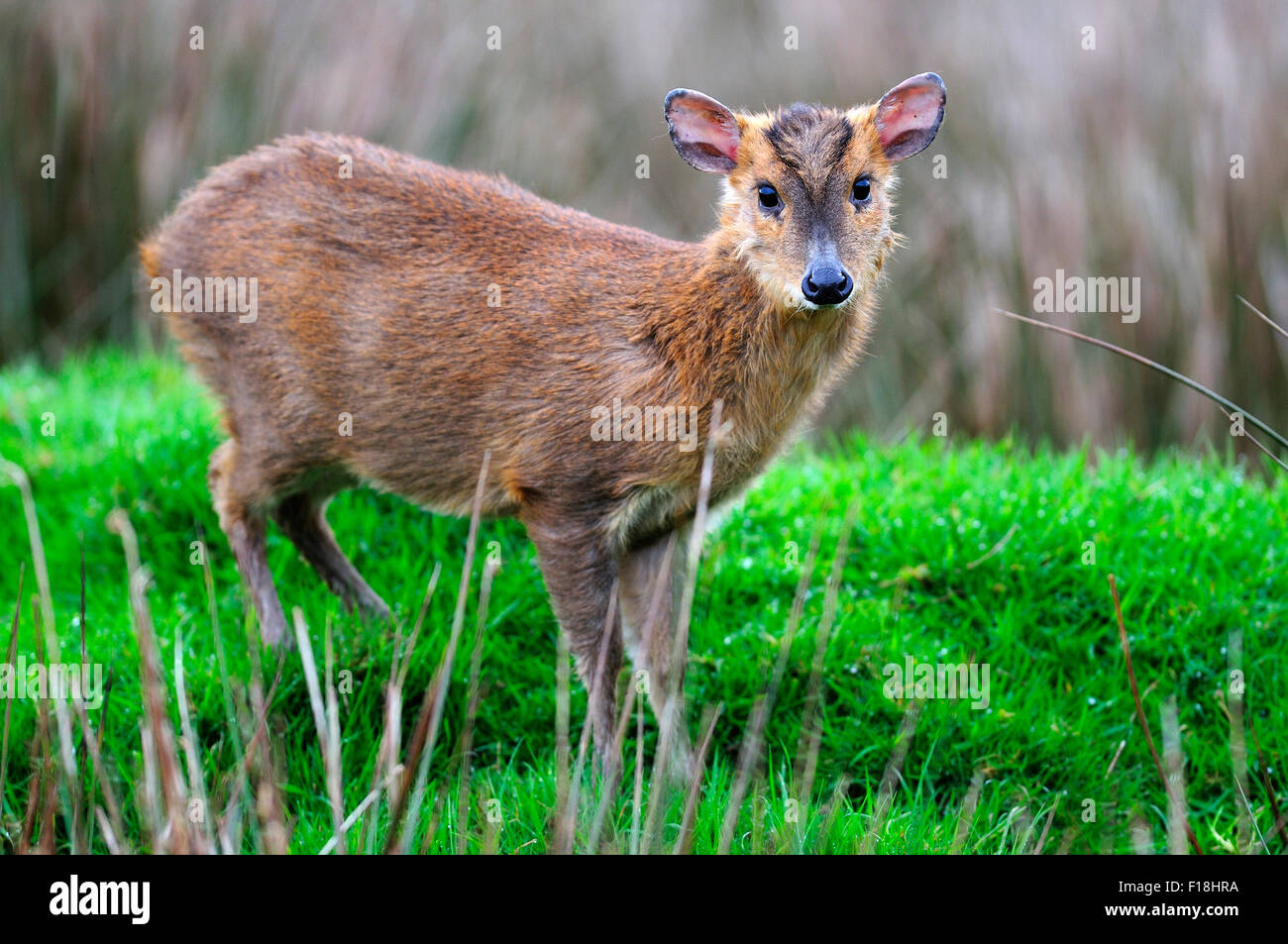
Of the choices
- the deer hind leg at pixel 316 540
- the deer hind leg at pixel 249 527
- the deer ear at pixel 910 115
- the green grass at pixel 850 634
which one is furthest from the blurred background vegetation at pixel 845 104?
the deer hind leg at pixel 249 527

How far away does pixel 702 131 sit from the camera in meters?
4.42

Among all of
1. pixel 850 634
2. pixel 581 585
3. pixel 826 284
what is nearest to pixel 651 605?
pixel 581 585

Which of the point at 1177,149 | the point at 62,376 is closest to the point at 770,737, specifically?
the point at 1177,149

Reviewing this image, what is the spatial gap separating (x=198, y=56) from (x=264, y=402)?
13.9 ft

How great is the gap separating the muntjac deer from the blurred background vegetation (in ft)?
9.87

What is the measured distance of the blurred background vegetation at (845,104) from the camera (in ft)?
22.8

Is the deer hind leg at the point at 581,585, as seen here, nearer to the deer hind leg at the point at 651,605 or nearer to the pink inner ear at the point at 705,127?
the deer hind leg at the point at 651,605

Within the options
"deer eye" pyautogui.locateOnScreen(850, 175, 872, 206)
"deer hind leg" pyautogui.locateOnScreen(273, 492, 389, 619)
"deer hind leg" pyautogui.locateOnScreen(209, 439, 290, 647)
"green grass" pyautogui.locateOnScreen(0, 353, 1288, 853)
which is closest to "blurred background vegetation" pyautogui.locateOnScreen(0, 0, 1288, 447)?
"green grass" pyautogui.locateOnScreen(0, 353, 1288, 853)

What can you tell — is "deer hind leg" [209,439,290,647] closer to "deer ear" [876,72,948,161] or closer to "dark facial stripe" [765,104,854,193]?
"dark facial stripe" [765,104,854,193]

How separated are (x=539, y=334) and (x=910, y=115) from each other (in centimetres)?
136

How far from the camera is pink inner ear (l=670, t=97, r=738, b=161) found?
14.4 ft

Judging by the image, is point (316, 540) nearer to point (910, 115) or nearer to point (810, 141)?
point (810, 141)

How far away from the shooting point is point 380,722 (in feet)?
15.3

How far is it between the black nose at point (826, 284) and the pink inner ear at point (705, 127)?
68 centimetres
